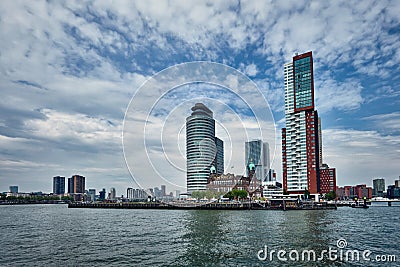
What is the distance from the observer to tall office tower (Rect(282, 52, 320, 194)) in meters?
160

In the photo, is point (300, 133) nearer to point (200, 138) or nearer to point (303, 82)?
point (303, 82)

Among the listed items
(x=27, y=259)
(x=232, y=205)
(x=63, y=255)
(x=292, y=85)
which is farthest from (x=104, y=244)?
(x=292, y=85)

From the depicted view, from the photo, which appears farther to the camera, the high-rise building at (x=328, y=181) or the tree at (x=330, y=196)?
the high-rise building at (x=328, y=181)

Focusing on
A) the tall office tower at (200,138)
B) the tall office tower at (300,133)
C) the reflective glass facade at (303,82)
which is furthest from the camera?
the reflective glass facade at (303,82)

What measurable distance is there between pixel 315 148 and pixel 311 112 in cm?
1780

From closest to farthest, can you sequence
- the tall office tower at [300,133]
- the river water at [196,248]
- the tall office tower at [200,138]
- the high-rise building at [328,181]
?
the river water at [196,248], the tall office tower at [200,138], the tall office tower at [300,133], the high-rise building at [328,181]

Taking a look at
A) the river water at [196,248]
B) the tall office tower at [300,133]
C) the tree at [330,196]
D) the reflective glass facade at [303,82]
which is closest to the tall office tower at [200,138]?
the river water at [196,248]

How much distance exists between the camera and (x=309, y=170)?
525 feet

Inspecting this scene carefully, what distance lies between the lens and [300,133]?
6457 inches

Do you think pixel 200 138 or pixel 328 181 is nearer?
pixel 200 138

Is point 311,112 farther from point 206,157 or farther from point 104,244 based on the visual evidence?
point 104,244

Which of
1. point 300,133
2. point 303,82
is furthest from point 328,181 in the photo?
point 303,82

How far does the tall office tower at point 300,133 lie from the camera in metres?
160

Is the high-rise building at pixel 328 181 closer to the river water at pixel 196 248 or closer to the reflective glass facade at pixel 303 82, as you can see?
the reflective glass facade at pixel 303 82
